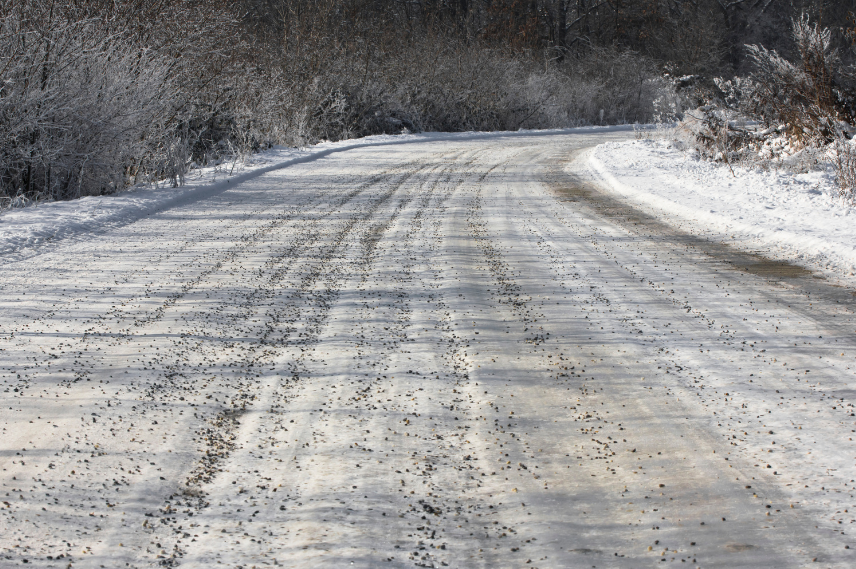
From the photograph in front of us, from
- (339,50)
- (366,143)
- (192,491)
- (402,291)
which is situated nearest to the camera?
(192,491)

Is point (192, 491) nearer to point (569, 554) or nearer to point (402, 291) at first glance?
point (569, 554)

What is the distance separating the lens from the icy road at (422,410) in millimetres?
2814

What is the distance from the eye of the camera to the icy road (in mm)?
2814

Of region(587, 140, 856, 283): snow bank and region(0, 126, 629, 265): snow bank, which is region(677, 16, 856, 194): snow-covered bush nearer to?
region(587, 140, 856, 283): snow bank

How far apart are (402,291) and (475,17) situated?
139 feet

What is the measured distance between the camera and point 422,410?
3.95m

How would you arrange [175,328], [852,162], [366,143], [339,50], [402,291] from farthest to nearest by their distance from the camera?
[339,50], [366,143], [852,162], [402,291], [175,328]

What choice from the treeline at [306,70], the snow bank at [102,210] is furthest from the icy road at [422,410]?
the treeline at [306,70]

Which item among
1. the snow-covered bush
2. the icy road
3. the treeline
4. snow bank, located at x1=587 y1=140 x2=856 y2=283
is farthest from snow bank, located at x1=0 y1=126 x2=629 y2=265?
the snow-covered bush

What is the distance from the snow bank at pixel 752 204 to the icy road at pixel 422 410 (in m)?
0.87

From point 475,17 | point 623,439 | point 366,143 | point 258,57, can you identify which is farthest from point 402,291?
point 475,17

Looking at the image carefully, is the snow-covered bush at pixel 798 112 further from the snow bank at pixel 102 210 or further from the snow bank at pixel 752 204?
the snow bank at pixel 102 210

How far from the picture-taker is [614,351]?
16.0 feet

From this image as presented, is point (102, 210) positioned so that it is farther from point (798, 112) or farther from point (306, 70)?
point (306, 70)
